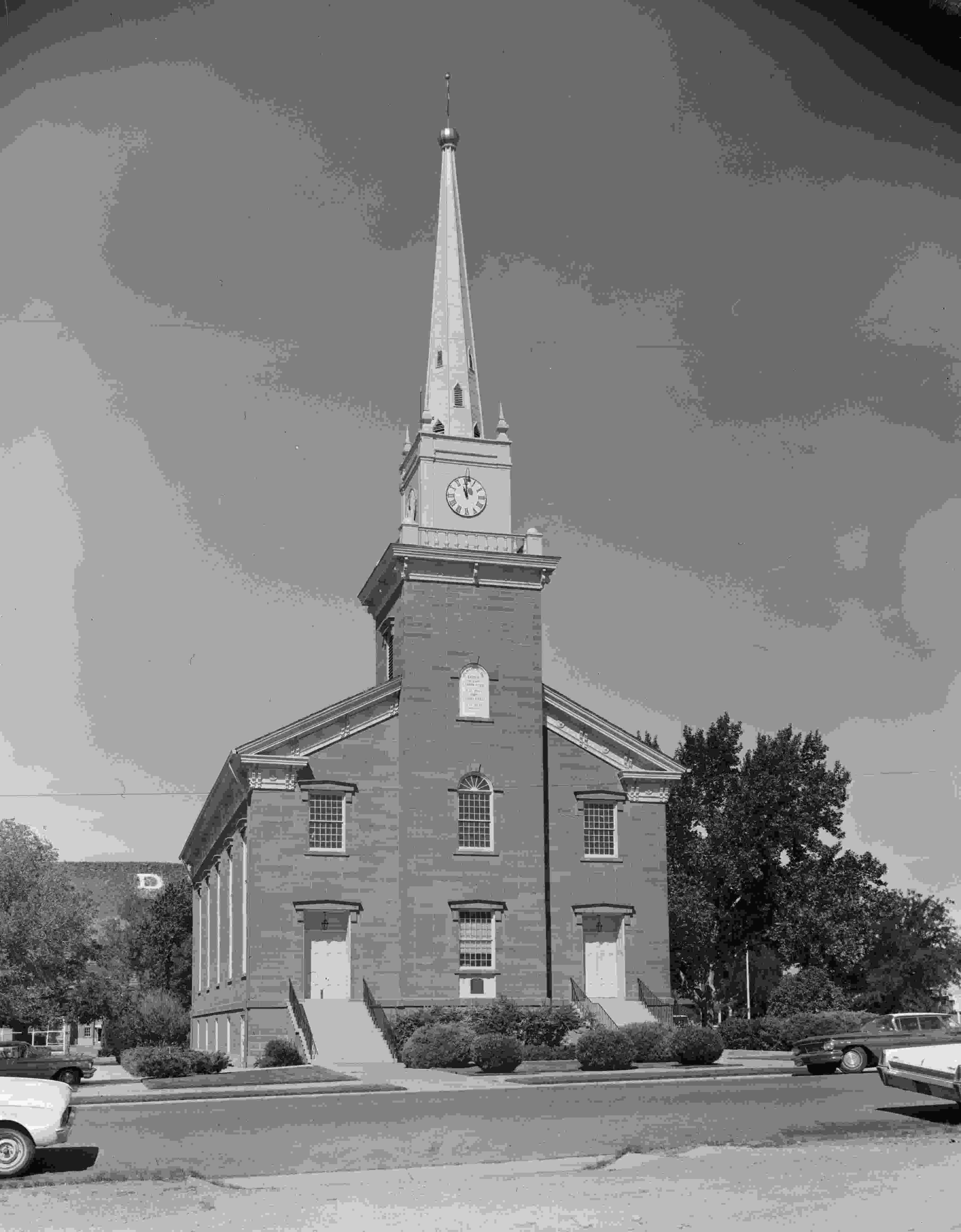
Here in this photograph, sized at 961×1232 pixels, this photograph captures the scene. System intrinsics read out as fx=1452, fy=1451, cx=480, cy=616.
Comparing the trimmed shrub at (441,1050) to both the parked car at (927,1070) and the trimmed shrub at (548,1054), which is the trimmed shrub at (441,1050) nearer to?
the trimmed shrub at (548,1054)

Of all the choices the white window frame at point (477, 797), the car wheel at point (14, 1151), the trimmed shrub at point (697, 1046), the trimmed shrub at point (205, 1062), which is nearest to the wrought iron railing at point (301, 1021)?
the trimmed shrub at point (205, 1062)

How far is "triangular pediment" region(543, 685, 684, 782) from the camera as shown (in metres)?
49.3

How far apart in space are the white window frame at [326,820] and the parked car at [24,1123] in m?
29.7

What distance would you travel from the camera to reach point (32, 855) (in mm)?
64500

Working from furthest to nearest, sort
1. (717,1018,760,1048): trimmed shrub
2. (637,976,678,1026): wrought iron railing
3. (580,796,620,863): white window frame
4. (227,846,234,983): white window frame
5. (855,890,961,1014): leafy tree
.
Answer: (855,890,961,1014): leafy tree → (227,846,234,983): white window frame → (580,796,620,863): white window frame → (717,1018,760,1048): trimmed shrub → (637,976,678,1026): wrought iron railing

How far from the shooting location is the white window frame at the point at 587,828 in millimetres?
48438

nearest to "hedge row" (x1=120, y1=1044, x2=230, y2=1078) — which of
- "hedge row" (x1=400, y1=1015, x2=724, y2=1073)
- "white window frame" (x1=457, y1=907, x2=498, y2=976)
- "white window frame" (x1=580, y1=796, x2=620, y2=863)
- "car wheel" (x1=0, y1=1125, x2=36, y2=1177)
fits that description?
"hedge row" (x1=400, y1=1015, x2=724, y2=1073)

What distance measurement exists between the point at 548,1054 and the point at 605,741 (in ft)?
44.1

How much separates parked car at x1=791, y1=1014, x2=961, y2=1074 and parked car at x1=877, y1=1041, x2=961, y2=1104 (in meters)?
11.0

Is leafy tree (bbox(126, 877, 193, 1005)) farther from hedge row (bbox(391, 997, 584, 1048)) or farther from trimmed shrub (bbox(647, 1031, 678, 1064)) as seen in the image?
trimmed shrub (bbox(647, 1031, 678, 1064))

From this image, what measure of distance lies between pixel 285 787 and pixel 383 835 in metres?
3.52

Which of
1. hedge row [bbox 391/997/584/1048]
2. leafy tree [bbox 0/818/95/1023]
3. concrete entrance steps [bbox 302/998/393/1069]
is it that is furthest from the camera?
leafy tree [bbox 0/818/95/1023]

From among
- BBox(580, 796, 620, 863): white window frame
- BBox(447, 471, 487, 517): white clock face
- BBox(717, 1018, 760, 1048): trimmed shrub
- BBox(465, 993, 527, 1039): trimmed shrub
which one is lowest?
BBox(717, 1018, 760, 1048): trimmed shrub

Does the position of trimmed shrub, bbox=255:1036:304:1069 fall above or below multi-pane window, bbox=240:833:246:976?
below
